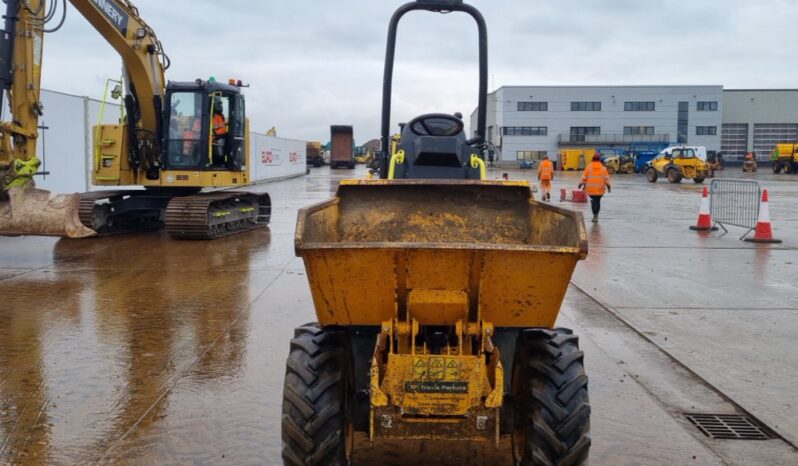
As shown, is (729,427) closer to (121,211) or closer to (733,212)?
(121,211)

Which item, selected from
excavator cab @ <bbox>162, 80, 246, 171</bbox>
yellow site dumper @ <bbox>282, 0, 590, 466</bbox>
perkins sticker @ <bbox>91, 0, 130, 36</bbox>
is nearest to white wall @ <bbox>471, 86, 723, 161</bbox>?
excavator cab @ <bbox>162, 80, 246, 171</bbox>

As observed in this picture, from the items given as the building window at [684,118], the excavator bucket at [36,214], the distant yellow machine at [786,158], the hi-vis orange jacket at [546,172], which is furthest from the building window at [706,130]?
the excavator bucket at [36,214]

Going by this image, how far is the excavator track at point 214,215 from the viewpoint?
1245 cm

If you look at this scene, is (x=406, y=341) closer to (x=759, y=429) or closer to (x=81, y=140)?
(x=759, y=429)

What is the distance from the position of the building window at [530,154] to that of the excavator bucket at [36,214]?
2818 inches

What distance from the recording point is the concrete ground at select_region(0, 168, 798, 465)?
4031 mm

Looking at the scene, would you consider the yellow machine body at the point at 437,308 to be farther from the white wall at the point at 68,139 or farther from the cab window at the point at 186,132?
the white wall at the point at 68,139

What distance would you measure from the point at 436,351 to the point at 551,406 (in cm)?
57

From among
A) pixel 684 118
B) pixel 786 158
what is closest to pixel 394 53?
pixel 786 158

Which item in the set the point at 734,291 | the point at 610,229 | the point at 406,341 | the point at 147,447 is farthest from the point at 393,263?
the point at 610,229

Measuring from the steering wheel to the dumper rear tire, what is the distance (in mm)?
2803

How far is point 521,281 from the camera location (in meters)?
3.01

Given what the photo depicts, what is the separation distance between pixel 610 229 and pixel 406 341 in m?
12.3

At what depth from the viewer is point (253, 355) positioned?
571 centimetres
